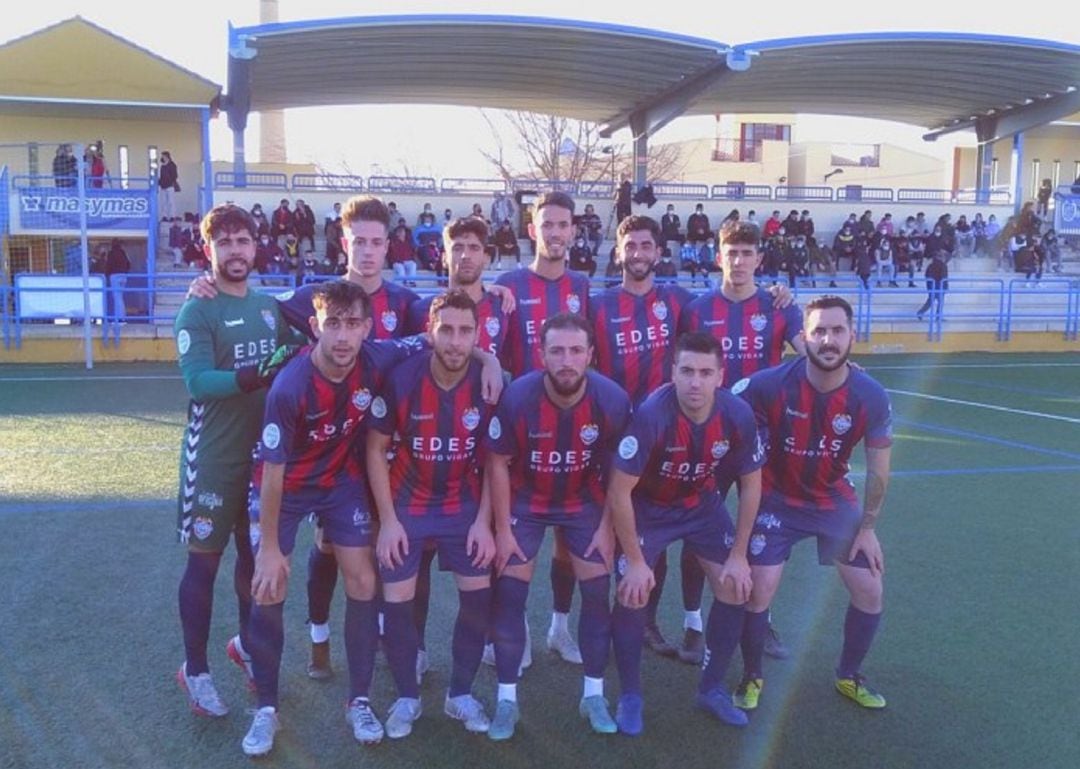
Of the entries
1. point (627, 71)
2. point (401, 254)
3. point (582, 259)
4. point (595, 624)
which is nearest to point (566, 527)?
point (595, 624)

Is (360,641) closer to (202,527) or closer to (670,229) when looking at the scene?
(202,527)

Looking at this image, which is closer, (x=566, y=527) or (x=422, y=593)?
(x=566, y=527)

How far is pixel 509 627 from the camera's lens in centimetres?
387

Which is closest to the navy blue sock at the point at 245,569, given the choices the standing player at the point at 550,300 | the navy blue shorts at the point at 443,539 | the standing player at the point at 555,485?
the navy blue shorts at the point at 443,539

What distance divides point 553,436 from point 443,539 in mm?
580

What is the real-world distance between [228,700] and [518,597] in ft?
4.09

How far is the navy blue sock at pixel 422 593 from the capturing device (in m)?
4.14

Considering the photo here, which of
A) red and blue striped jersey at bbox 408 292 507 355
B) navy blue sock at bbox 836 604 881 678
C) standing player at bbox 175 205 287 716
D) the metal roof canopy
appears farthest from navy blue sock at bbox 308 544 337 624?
the metal roof canopy

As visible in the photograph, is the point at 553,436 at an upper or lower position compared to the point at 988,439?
upper

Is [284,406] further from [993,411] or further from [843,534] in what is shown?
[993,411]

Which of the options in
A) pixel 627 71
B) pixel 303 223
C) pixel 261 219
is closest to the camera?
pixel 303 223

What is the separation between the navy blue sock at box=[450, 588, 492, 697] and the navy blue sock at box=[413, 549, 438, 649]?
285mm

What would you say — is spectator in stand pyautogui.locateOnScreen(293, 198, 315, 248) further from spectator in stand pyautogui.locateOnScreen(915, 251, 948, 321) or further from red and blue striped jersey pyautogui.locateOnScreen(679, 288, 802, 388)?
red and blue striped jersey pyautogui.locateOnScreen(679, 288, 802, 388)

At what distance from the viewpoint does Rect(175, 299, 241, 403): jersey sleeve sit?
3.67 m
